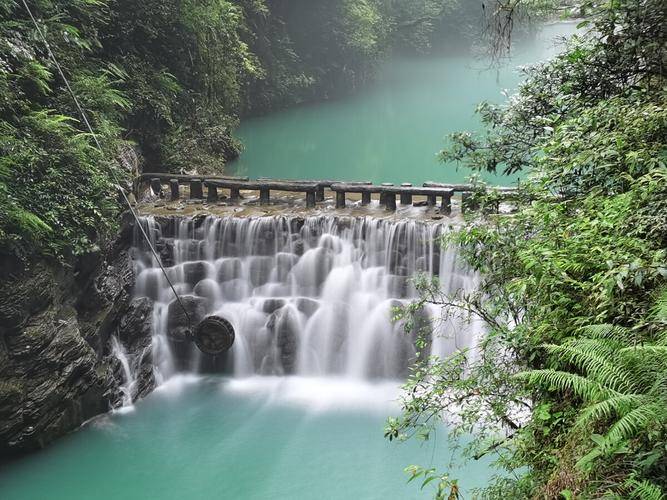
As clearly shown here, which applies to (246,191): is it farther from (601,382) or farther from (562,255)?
(601,382)

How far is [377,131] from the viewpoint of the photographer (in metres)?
28.5

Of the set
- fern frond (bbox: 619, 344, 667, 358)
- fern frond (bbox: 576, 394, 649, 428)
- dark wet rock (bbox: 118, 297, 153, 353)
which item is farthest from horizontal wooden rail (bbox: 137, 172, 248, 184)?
fern frond (bbox: 576, 394, 649, 428)

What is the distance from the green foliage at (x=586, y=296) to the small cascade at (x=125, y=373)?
281 inches

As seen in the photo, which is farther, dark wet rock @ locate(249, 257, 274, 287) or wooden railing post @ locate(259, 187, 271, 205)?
wooden railing post @ locate(259, 187, 271, 205)

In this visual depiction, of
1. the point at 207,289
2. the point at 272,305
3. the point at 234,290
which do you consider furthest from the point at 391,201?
the point at 207,289

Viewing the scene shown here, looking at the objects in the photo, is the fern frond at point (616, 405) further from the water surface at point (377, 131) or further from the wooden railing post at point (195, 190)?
the wooden railing post at point (195, 190)

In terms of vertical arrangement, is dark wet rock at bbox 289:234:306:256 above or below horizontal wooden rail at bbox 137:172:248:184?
below

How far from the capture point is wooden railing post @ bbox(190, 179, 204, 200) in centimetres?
1417

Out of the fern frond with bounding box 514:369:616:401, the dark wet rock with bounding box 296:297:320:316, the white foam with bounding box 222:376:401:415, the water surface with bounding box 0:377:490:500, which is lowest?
the water surface with bounding box 0:377:490:500

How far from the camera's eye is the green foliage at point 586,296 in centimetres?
356

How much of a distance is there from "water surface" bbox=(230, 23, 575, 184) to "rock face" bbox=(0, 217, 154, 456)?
780 centimetres

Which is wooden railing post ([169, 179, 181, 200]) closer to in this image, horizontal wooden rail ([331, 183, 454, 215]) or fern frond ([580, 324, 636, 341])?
horizontal wooden rail ([331, 183, 454, 215])

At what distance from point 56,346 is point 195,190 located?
5338mm

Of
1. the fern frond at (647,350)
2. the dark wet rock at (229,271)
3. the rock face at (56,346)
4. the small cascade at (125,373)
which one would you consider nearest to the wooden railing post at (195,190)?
the dark wet rock at (229,271)
